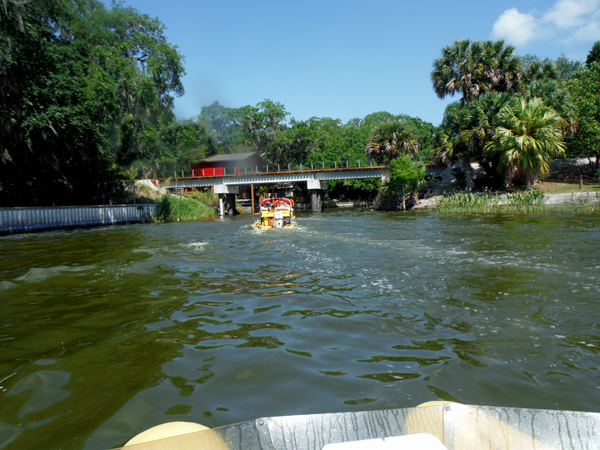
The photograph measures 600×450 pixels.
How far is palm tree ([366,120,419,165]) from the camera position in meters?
41.3

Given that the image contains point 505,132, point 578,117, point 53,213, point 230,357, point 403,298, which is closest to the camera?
point 230,357

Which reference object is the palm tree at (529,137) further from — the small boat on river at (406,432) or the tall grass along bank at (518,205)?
the small boat on river at (406,432)

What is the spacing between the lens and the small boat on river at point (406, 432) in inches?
81.4

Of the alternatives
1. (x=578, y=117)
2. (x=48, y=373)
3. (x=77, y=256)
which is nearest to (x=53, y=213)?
(x=77, y=256)

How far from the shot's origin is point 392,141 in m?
41.6

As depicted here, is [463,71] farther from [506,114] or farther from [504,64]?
[506,114]

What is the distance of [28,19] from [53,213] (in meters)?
9.84

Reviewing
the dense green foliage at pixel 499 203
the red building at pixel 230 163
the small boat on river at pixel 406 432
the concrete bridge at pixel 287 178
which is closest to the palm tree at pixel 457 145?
the concrete bridge at pixel 287 178

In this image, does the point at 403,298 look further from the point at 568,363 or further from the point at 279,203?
the point at 279,203

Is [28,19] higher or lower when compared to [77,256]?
higher

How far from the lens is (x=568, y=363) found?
3.85 m

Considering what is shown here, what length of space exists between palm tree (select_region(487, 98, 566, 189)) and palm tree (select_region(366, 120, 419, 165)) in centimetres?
1061

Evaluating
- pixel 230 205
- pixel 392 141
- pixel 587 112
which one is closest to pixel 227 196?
pixel 230 205

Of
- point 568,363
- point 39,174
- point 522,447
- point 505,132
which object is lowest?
A: point 568,363
